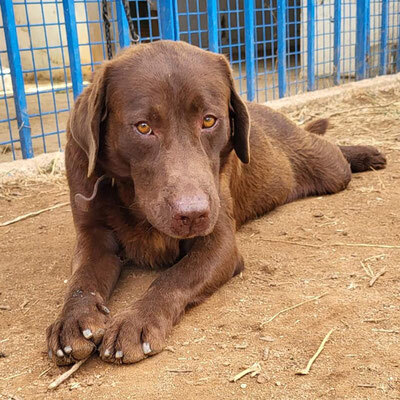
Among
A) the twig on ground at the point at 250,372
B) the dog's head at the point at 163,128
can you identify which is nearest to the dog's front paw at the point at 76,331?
the dog's head at the point at 163,128

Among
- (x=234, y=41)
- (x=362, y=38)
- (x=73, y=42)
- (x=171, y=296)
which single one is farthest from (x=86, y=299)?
(x=234, y=41)

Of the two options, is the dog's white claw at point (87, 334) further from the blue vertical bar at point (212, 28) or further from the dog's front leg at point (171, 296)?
the blue vertical bar at point (212, 28)

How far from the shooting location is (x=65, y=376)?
2051mm

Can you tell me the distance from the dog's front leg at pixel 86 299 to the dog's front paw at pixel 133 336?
6 cm

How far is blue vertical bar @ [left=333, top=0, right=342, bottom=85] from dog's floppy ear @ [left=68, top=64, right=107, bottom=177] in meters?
6.11

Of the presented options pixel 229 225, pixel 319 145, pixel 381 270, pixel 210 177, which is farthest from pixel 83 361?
pixel 319 145

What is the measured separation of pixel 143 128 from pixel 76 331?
0.85 m

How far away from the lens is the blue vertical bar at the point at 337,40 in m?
8.04

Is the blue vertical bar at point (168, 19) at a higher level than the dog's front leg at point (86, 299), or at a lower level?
higher

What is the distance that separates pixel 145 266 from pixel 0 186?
236 cm

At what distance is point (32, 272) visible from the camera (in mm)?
3123

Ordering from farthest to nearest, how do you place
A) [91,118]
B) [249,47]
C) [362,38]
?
1. [362,38]
2. [249,47]
3. [91,118]

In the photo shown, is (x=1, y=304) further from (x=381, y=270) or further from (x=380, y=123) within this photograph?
(x=380, y=123)

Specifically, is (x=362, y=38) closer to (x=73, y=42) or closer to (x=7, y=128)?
(x=73, y=42)
